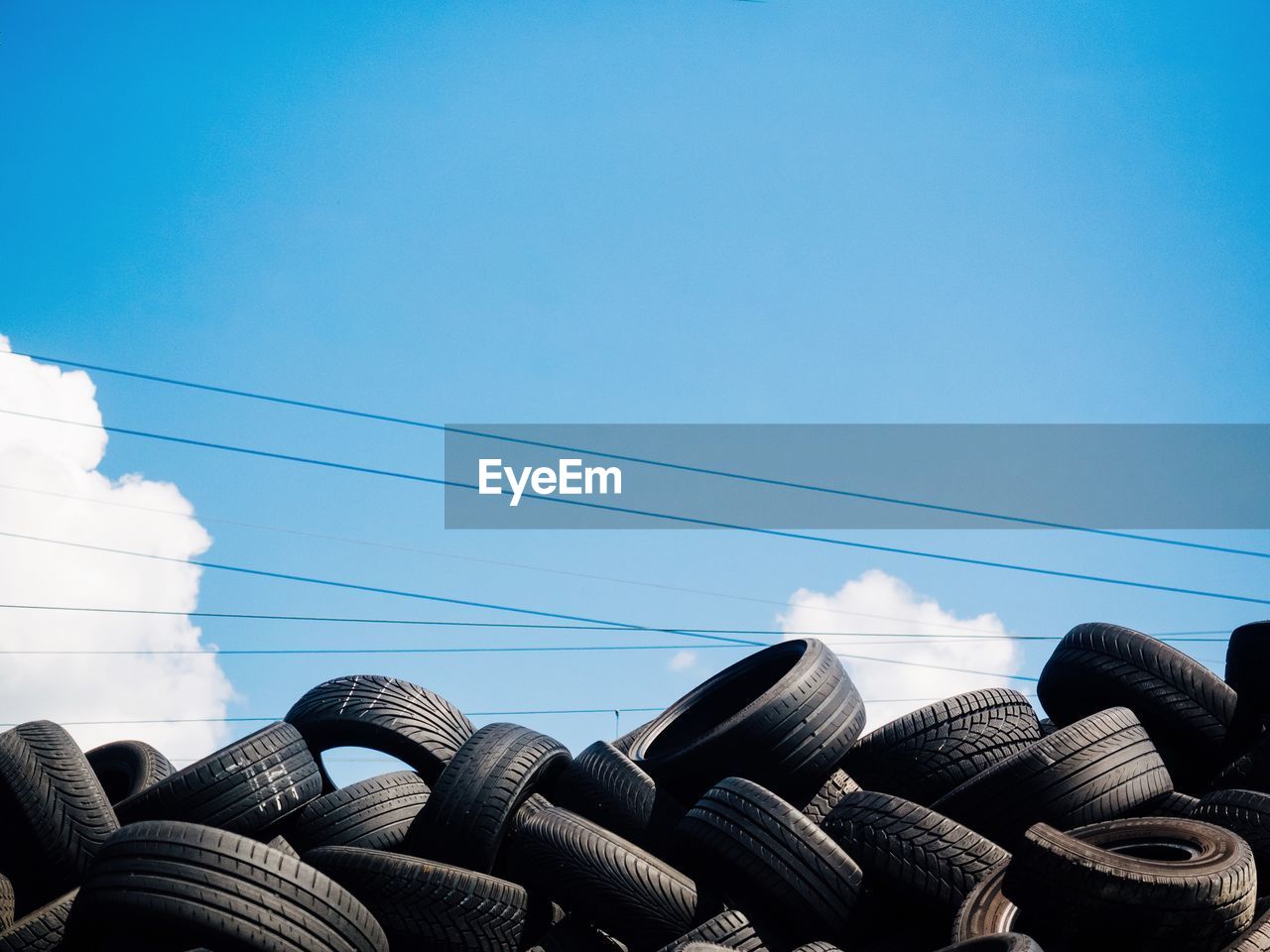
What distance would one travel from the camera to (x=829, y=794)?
7.28 metres

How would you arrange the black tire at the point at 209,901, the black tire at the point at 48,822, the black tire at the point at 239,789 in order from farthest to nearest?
1. the black tire at the point at 48,822
2. the black tire at the point at 239,789
3. the black tire at the point at 209,901

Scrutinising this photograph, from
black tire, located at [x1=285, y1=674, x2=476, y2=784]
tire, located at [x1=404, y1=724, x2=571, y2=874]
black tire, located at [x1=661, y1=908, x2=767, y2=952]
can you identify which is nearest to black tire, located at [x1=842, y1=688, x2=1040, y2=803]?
black tire, located at [x1=661, y1=908, x2=767, y2=952]

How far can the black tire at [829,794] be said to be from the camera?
7.19m

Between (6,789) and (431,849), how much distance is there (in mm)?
2712

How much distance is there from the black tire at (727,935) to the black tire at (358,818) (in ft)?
6.83

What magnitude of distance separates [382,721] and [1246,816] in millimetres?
5212

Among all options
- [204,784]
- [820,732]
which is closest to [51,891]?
[204,784]

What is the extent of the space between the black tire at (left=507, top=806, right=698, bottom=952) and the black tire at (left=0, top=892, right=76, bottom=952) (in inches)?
96.0

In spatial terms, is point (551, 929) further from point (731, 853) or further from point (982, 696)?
point (982, 696)

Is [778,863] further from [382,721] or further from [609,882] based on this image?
[382,721]

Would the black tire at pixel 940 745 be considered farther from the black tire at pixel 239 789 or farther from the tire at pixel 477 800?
the black tire at pixel 239 789

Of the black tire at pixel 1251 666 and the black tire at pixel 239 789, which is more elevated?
the black tire at pixel 1251 666

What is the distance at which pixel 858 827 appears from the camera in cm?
634

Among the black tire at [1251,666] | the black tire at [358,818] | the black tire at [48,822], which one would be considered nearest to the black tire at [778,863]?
the black tire at [358,818]
